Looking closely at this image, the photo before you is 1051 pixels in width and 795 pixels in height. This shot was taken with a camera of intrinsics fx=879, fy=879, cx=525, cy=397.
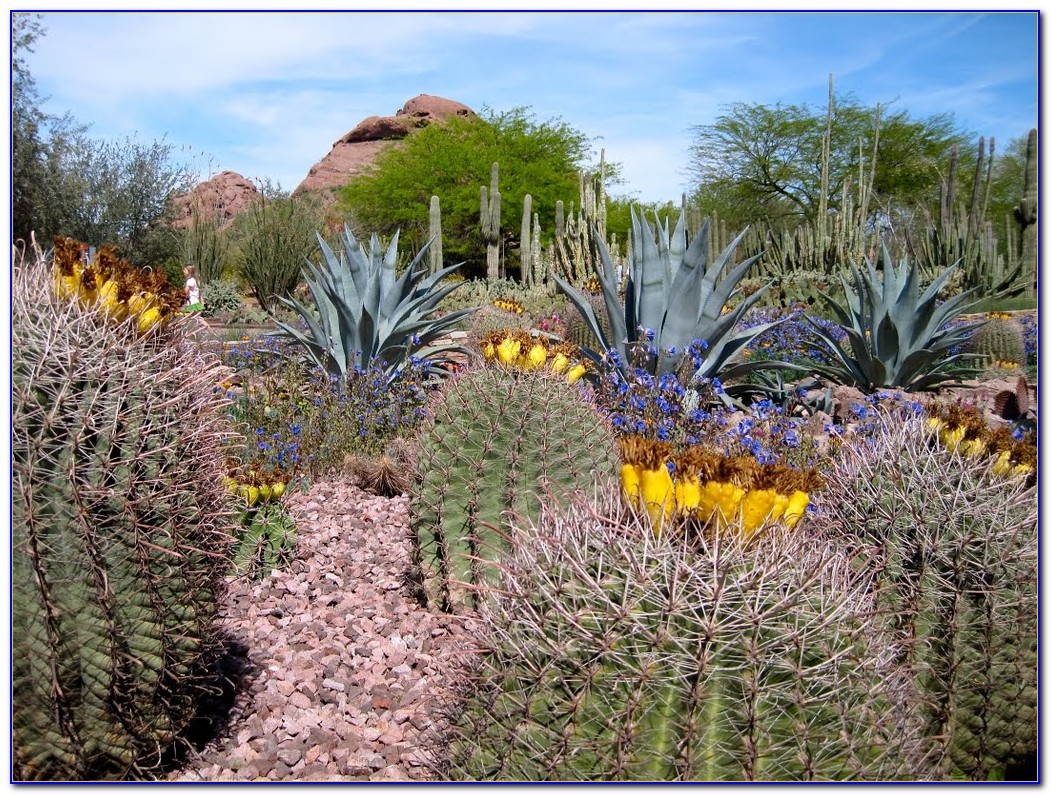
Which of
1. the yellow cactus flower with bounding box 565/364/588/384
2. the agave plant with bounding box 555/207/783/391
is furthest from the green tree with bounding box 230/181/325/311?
the yellow cactus flower with bounding box 565/364/588/384

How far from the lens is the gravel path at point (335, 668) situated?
8.70 ft

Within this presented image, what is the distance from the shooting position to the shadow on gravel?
257 centimetres

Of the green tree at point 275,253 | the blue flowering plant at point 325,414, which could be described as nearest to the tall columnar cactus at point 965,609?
the blue flowering plant at point 325,414

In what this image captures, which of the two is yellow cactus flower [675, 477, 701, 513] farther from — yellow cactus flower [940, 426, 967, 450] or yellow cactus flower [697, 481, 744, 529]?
yellow cactus flower [940, 426, 967, 450]

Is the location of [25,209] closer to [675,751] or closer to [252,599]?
[252,599]

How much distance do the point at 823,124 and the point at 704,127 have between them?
19.1 feet

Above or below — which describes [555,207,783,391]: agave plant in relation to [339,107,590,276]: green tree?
below

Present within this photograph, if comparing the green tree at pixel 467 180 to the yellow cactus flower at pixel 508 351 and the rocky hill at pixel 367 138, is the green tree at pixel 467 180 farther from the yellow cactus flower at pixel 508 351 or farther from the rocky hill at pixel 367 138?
the yellow cactus flower at pixel 508 351

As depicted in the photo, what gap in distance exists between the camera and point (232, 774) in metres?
2.61

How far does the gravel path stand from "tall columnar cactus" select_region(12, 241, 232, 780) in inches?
15.5

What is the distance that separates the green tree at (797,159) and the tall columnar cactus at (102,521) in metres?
42.3

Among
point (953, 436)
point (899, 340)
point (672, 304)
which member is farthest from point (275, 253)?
point (953, 436)

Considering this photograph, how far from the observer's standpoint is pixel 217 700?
9.58 ft

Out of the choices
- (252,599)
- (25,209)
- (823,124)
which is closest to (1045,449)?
(252,599)
